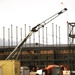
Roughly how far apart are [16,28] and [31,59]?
25.1m

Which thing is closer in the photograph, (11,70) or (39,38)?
(11,70)

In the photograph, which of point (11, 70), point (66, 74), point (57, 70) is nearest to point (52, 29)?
point (66, 74)

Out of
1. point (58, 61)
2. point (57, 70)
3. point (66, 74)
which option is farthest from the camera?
point (58, 61)

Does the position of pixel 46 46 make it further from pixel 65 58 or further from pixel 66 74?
pixel 66 74

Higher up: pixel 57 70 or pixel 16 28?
pixel 16 28

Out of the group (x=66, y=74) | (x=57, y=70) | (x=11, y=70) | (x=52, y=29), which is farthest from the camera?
(x=52, y=29)

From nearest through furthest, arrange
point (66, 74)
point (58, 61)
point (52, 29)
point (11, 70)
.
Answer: point (11, 70), point (66, 74), point (52, 29), point (58, 61)

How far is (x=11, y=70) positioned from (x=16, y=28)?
77447 mm

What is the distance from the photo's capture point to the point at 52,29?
A: 103312mm

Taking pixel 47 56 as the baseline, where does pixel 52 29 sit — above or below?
above

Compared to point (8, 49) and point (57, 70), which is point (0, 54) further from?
point (57, 70)

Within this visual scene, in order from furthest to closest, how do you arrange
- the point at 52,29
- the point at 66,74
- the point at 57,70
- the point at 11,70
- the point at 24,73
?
the point at 52,29 → the point at 66,74 → the point at 57,70 → the point at 24,73 → the point at 11,70

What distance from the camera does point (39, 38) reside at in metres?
108

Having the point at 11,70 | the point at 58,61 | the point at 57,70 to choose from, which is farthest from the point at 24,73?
the point at 58,61
